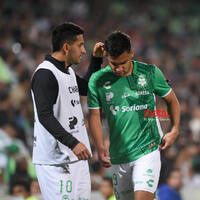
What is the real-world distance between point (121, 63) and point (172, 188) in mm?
3418

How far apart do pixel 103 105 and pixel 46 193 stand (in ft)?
3.03

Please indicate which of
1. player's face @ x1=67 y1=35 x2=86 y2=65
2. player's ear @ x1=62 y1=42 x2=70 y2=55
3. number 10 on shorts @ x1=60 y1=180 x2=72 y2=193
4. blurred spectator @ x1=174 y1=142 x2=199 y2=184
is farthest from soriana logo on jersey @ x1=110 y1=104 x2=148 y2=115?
blurred spectator @ x1=174 y1=142 x2=199 y2=184

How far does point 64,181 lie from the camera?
475 centimetres

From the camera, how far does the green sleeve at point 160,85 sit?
5215mm

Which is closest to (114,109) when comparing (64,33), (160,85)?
(160,85)

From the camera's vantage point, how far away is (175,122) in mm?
5227

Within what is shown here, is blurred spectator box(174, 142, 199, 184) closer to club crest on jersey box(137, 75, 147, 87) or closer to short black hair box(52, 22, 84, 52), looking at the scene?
club crest on jersey box(137, 75, 147, 87)

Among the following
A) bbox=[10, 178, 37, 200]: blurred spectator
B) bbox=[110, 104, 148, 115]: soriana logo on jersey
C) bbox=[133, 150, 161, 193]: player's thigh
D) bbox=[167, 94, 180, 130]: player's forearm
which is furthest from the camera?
bbox=[10, 178, 37, 200]: blurred spectator

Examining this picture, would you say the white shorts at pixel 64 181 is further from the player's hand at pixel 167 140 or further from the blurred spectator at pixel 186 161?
Answer: the blurred spectator at pixel 186 161

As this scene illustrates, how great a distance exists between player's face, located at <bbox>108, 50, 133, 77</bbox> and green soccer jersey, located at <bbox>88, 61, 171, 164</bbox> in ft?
0.36

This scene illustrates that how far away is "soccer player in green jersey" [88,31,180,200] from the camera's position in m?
5.07

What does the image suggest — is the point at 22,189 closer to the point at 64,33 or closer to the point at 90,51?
the point at 64,33

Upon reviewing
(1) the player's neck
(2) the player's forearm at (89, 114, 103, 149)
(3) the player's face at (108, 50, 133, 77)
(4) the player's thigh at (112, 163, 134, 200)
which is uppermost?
(1) the player's neck

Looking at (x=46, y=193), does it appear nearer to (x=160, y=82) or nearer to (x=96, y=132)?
(x=96, y=132)
